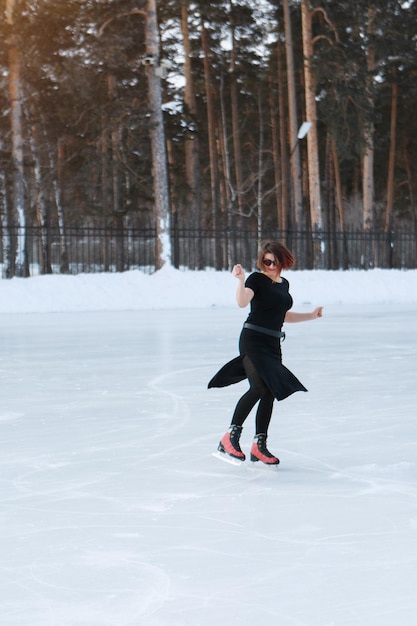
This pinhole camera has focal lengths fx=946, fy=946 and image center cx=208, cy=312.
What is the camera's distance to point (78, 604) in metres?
3.45

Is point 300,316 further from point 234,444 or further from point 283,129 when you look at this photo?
point 283,129

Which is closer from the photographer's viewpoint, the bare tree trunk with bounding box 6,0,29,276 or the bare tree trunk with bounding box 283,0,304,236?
the bare tree trunk with bounding box 6,0,29,276

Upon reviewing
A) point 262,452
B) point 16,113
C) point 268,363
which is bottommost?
point 262,452

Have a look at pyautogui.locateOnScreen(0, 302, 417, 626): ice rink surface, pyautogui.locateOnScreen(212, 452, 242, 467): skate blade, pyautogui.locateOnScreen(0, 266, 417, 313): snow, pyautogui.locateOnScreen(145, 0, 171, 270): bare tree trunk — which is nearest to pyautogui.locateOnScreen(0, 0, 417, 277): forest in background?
pyautogui.locateOnScreen(145, 0, 171, 270): bare tree trunk

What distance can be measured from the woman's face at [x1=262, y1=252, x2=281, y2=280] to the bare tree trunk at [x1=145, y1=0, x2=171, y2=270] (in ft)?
64.1

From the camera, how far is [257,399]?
5.86 meters

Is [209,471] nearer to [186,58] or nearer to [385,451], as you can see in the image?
[385,451]

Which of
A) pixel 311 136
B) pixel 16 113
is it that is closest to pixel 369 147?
pixel 311 136

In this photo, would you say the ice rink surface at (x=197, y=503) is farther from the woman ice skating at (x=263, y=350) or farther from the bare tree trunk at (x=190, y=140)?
the bare tree trunk at (x=190, y=140)

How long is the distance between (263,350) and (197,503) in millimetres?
1157

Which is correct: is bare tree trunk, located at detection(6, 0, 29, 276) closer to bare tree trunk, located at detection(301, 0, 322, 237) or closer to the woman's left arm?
A: bare tree trunk, located at detection(301, 0, 322, 237)

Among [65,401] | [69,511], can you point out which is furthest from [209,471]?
[65,401]

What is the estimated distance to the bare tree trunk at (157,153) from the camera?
25.3 m

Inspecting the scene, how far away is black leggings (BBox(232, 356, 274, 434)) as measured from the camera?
18.9ft
